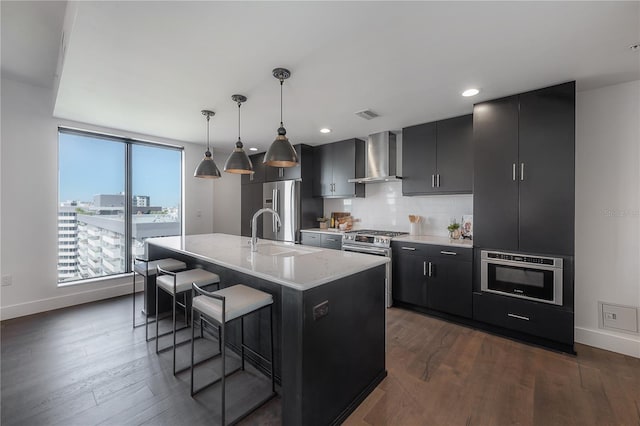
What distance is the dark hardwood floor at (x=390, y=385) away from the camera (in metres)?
1.69

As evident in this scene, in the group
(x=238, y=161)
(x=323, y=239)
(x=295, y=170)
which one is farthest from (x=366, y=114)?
(x=323, y=239)

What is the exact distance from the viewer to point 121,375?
6.86ft

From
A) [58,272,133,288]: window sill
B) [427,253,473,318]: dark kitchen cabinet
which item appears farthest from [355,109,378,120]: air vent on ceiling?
[58,272,133,288]: window sill

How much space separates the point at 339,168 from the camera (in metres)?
4.50

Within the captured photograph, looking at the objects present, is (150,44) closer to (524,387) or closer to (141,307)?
(141,307)

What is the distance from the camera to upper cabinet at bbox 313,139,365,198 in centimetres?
434

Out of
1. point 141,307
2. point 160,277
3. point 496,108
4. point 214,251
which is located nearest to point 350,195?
point 496,108

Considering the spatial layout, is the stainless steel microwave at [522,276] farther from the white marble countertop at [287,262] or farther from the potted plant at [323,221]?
the potted plant at [323,221]

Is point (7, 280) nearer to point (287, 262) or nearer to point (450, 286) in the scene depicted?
point (287, 262)

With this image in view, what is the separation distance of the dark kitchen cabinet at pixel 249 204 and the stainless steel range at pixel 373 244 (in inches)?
79.6

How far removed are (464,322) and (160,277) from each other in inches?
126

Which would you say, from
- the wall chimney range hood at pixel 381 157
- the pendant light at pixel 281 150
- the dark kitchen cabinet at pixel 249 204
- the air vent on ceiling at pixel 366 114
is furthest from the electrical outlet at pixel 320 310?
the dark kitchen cabinet at pixel 249 204

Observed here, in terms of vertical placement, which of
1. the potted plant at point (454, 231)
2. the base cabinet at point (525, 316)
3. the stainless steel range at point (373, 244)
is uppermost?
the potted plant at point (454, 231)

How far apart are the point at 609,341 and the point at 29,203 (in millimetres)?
6390
